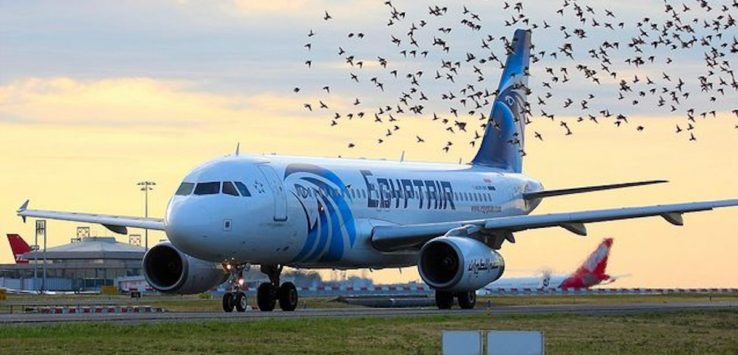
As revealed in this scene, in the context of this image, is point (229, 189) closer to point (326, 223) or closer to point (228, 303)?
point (228, 303)

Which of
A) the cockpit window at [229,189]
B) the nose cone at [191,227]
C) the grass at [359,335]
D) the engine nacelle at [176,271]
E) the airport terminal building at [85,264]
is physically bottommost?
the grass at [359,335]

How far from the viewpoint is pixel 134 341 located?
33062 millimetres

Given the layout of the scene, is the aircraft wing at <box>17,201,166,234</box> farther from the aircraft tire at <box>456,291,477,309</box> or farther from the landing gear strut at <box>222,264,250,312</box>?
the aircraft tire at <box>456,291,477,309</box>

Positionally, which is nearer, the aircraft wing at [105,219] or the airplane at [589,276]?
the aircraft wing at [105,219]

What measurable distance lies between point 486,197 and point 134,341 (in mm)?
30994

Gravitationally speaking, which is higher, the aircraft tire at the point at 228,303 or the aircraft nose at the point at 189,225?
the aircraft nose at the point at 189,225

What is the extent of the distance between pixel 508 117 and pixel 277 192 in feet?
61.9

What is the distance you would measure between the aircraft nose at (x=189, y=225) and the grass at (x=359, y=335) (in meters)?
7.63

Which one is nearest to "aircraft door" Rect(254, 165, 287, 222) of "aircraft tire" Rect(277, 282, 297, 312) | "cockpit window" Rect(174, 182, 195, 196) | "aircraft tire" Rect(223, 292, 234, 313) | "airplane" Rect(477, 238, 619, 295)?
"cockpit window" Rect(174, 182, 195, 196)

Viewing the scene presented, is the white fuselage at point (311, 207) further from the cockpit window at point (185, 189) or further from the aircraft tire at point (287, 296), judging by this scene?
the aircraft tire at point (287, 296)

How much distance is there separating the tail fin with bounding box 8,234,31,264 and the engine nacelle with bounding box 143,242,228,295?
11451 cm

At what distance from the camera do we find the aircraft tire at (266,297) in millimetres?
52125

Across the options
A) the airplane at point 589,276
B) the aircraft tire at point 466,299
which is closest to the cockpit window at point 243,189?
the aircraft tire at point 466,299

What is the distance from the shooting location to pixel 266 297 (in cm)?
5216
